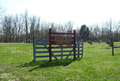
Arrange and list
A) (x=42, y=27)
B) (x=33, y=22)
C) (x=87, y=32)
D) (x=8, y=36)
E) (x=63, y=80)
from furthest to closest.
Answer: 1. (x=87, y=32)
2. (x=42, y=27)
3. (x=33, y=22)
4. (x=8, y=36)
5. (x=63, y=80)

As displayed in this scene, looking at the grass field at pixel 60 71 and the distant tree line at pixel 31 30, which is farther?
the distant tree line at pixel 31 30

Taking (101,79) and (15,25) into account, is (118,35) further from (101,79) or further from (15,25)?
(101,79)

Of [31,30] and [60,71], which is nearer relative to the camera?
[60,71]

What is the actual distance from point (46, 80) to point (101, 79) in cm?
266

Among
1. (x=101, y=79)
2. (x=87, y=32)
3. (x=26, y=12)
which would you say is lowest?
(x=101, y=79)

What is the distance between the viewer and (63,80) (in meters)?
4.59

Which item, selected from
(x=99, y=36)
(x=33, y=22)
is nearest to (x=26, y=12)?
(x=33, y=22)

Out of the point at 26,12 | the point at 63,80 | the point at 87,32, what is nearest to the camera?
the point at 63,80

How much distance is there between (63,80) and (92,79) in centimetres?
142

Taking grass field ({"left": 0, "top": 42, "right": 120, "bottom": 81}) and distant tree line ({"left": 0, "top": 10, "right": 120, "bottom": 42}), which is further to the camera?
distant tree line ({"left": 0, "top": 10, "right": 120, "bottom": 42})

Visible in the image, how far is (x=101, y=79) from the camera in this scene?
15.5 ft

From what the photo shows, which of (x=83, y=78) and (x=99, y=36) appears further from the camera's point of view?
(x=99, y=36)

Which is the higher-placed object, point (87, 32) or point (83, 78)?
point (87, 32)

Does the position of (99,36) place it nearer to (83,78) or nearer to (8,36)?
(8,36)
